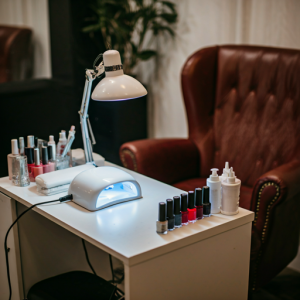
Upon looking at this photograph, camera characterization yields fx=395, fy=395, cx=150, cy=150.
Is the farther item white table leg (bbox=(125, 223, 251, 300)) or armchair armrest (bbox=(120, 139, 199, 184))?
armchair armrest (bbox=(120, 139, 199, 184))

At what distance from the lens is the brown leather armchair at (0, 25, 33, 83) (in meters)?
3.36

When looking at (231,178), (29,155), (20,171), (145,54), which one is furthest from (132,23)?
(231,178)

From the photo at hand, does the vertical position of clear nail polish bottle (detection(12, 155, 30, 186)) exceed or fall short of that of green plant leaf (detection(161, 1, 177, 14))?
it falls short

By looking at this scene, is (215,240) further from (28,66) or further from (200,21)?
(28,66)

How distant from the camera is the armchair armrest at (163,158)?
198cm

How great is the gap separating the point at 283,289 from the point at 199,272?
100cm

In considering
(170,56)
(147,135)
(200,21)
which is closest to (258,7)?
(200,21)

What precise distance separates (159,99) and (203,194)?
2.05m

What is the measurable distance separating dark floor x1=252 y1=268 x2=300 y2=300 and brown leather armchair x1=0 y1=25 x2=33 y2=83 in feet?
8.65

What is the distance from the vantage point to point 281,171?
5.08 ft

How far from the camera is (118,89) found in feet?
3.97

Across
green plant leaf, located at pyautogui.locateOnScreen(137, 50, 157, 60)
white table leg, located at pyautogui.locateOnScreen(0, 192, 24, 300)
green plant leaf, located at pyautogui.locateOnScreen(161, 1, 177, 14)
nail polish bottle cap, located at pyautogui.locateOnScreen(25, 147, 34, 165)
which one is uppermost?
green plant leaf, located at pyautogui.locateOnScreen(161, 1, 177, 14)

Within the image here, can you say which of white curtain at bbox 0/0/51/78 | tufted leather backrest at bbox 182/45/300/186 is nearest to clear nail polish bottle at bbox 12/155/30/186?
tufted leather backrest at bbox 182/45/300/186

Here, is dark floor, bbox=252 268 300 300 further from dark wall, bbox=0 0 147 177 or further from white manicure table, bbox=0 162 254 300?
dark wall, bbox=0 0 147 177
